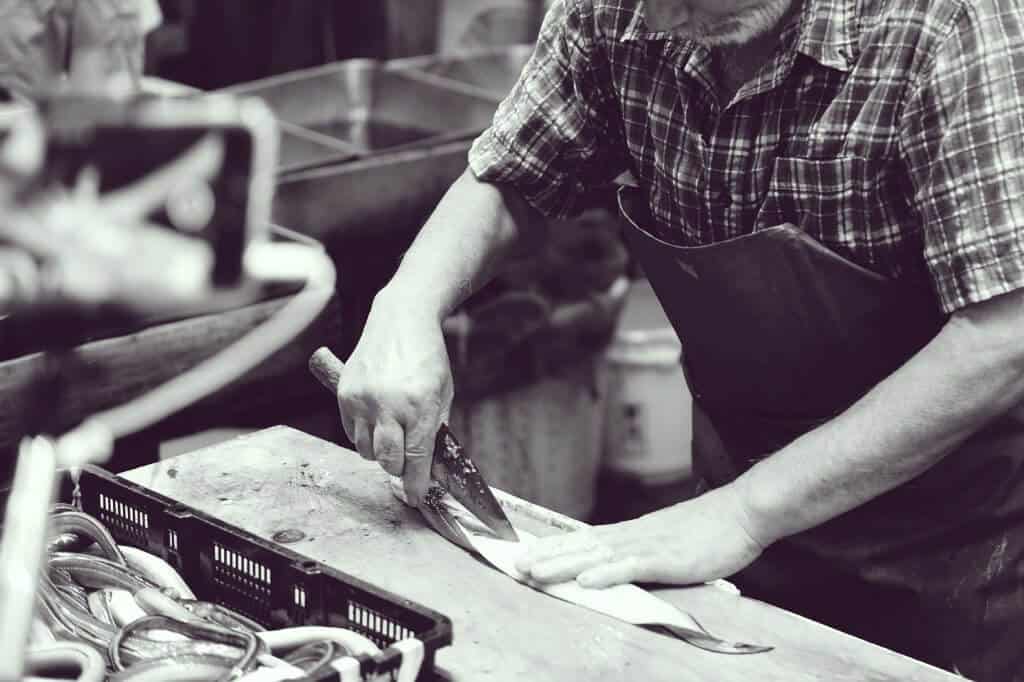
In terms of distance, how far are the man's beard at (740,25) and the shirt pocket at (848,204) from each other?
0.59 feet

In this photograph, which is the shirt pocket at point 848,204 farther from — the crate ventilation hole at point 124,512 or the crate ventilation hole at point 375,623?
the crate ventilation hole at point 124,512

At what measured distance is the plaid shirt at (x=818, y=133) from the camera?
1547 mm

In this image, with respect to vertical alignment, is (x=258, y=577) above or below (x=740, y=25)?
below

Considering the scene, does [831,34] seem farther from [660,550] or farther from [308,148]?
[308,148]

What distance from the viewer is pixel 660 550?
1691mm

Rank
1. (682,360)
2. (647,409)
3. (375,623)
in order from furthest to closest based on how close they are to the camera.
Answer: (647,409) → (682,360) → (375,623)

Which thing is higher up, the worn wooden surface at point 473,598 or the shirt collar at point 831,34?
the shirt collar at point 831,34

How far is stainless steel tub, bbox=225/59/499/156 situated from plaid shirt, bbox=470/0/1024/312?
5.29 feet

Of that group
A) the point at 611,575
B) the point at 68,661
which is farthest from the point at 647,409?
the point at 68,661

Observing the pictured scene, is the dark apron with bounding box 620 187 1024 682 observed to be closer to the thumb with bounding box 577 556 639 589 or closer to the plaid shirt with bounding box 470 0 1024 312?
the plaid shirt with bounding box 470 0 1024 312

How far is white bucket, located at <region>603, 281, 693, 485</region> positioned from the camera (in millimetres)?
4266

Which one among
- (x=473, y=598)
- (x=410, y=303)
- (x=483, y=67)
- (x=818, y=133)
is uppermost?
(x=483, y=67)

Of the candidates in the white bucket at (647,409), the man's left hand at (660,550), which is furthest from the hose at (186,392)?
the white bucket at (647,409)

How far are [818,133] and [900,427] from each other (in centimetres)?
41
